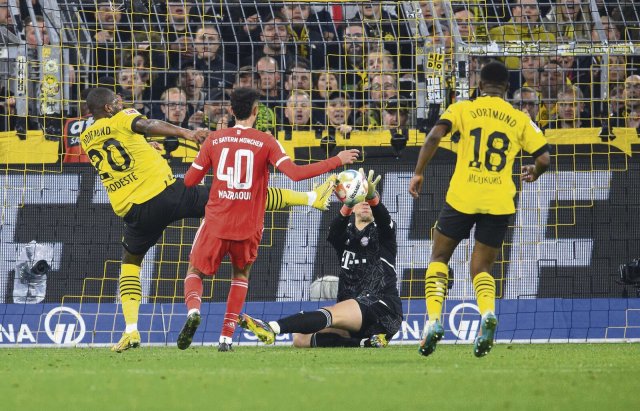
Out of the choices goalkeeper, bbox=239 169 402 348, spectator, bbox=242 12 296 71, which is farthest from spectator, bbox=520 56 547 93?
goalkeeper, bbox=239 169 402 348

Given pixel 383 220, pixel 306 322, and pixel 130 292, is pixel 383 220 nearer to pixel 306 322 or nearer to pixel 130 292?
pixel 306 322

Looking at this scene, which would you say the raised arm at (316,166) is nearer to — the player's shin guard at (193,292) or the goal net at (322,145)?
the player's shin guard at (193,292)

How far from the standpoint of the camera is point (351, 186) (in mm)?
9828

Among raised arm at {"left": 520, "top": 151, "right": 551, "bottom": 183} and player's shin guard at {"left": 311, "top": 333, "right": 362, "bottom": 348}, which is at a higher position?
raised arm at {"left": 520, "top": 151, "right": 551, "bottom": 183}

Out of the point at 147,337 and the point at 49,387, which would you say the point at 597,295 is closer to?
the point at 147,337

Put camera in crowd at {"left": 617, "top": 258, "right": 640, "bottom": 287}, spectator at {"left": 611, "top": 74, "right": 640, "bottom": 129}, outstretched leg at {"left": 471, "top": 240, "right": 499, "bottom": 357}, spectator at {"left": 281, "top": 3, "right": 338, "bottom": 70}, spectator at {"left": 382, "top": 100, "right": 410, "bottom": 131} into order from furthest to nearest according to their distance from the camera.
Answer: spectator at {"left": 281, "top": 3, "right": 338, "bottom": 70}, spectator at {"left": 382, "top": 100, "right": 410, "bottom": 131}, spectator at {"left": 611, "top": 74, "right": 640, "bottom": 129}, camera in crowd at {"left": 617, "top": 258, "right": 640, "bottom": 287}, outstretched leg at {"left": 471, "top": 240, "right": 499, "bottom": 357}

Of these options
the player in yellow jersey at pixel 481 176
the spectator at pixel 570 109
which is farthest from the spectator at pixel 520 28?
the player in yellow jersey at pixel 481 176

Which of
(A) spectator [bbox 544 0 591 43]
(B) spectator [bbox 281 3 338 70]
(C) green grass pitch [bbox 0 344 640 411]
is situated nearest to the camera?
(C) green grass pitch [bbox 0 344 640 411]

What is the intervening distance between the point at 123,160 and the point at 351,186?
1.90 meters

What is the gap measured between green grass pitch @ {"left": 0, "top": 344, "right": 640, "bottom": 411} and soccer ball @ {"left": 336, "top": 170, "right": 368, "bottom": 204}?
1.42m

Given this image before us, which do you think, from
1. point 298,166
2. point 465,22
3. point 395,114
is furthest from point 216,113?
point 298,166

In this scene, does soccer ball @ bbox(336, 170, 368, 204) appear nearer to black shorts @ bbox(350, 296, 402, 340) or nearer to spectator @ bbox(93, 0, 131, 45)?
black shorts @ bbox(350, 296, 402, 340)

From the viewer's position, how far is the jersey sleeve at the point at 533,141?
8.32 metres

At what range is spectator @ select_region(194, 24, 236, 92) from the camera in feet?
44.8
